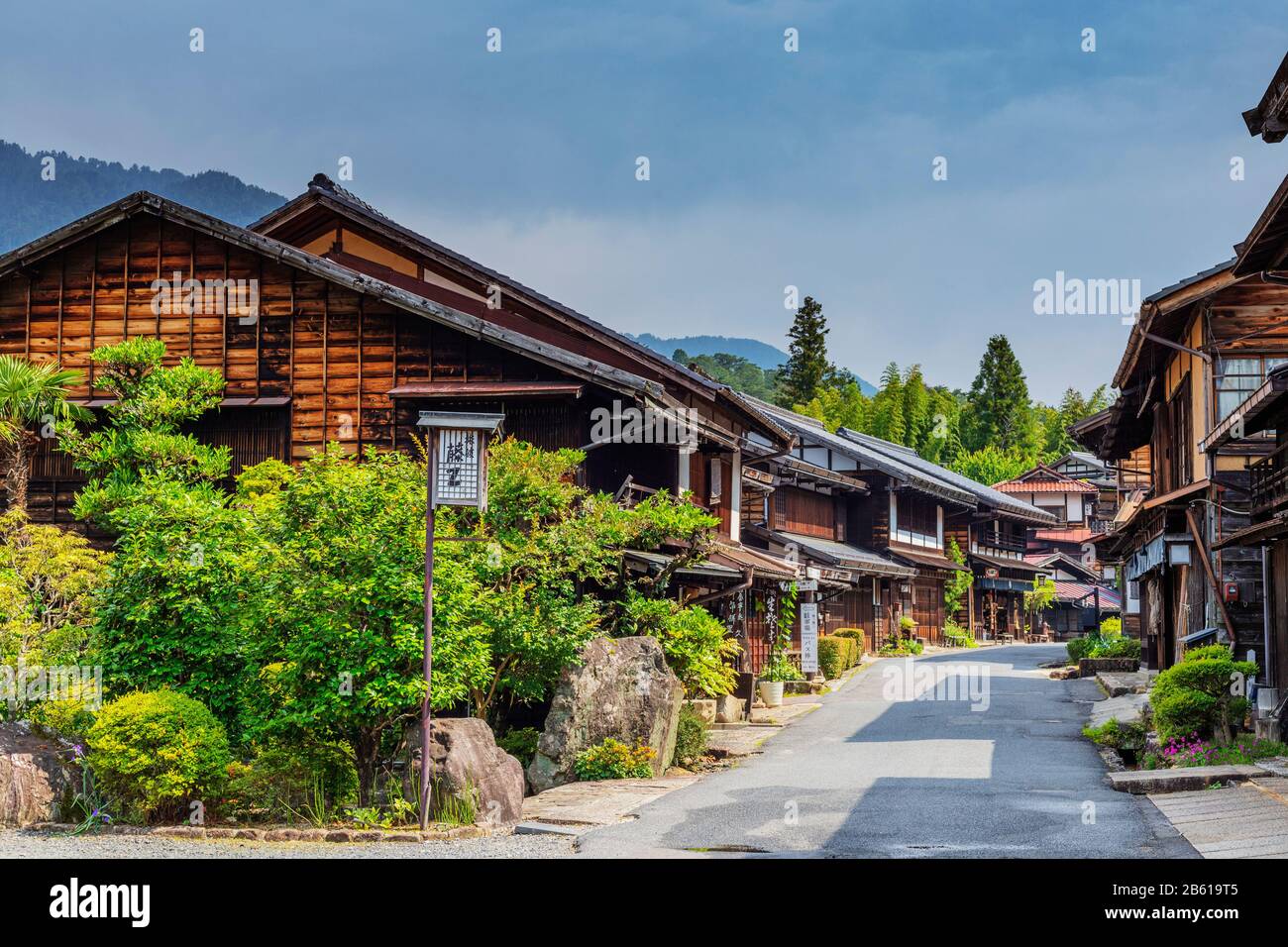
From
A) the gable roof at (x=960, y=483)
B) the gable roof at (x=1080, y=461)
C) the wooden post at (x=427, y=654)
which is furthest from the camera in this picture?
the gable roof at (x=1080, y=461)

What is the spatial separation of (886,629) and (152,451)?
30754mm

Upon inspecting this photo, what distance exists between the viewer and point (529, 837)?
476 inches

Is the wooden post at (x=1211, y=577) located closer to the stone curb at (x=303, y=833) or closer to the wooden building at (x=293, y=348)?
the wooden building at (x=293, y=348)

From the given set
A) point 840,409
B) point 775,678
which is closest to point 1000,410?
point 840,409

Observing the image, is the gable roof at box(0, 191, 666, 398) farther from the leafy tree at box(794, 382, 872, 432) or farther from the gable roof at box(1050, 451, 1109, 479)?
the gable roof at box(1050, 451, 1109, 479)

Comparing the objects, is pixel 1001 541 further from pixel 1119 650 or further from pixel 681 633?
pixel 681 633

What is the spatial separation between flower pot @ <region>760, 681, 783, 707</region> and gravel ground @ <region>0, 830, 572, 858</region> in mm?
16411

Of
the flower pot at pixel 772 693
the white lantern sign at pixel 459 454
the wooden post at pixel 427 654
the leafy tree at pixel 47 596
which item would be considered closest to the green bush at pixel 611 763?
the wooden post at pixel 427 654

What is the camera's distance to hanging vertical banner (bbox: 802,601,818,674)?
33.1m

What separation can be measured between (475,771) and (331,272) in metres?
12.2

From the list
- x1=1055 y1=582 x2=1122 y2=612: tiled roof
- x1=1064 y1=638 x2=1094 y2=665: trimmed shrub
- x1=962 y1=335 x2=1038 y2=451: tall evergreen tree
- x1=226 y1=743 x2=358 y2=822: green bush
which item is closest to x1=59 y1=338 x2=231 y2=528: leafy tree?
x1=226 y1=743 x2=358 y2=822: green bush

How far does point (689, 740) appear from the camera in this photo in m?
18.3

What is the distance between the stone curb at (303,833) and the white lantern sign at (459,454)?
331 cm

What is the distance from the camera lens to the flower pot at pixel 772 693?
28.0m
